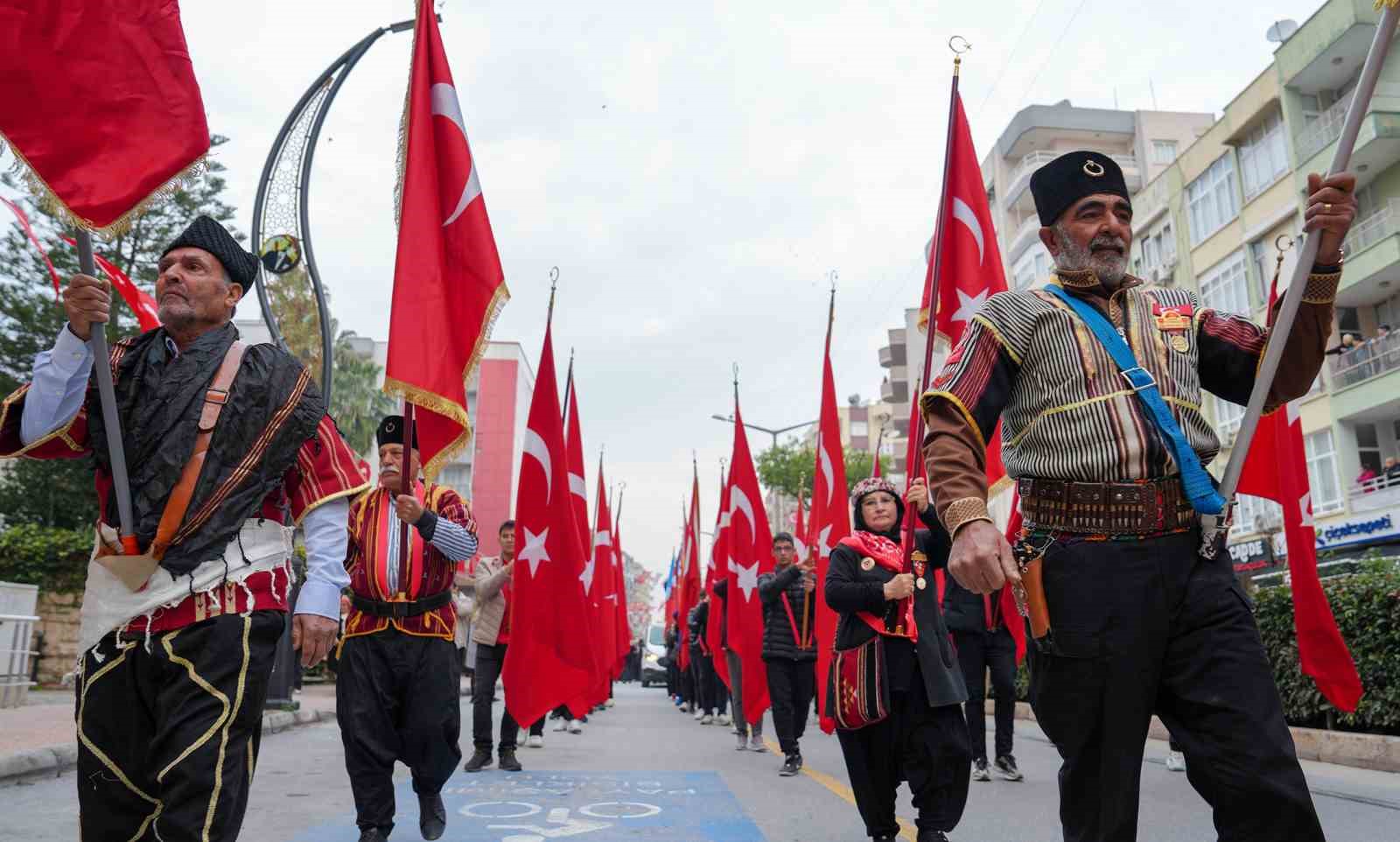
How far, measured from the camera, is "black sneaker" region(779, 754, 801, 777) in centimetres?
967

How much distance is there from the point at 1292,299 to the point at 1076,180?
0.71 m

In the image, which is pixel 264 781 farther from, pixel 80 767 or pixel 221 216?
pixel 221 216

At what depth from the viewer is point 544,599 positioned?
9.20 meters

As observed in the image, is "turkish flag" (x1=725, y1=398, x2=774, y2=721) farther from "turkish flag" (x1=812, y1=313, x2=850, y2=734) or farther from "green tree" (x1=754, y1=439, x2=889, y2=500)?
"green tree" (x1=754, y1=439, x2=889, y2=500)

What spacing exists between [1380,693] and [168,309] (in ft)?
28.3

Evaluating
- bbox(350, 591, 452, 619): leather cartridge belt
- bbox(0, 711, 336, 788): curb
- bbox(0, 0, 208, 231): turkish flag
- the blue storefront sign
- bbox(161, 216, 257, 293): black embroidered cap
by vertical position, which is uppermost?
the blue storefront sign

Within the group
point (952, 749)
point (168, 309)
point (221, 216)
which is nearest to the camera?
point (168, 309)

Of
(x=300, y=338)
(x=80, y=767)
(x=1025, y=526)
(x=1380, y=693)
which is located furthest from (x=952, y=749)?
(x=300, y=338)

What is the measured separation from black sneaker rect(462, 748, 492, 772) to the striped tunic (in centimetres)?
718

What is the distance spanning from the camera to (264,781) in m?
8.59

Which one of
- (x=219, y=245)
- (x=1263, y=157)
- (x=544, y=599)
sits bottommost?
(x=544, y=599)

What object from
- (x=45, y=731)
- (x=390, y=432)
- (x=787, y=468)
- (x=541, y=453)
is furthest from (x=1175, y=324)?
(x=787, y=468)

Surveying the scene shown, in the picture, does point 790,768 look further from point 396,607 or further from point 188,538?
point 188,538

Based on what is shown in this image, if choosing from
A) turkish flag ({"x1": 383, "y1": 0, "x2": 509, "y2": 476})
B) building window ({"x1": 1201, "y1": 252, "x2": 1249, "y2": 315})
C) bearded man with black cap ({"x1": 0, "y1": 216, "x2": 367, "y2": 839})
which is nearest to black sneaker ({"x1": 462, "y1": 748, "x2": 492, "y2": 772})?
turkish flag ({"x1": 383, "y1": 0, "x2": 509, "y2": 476})
